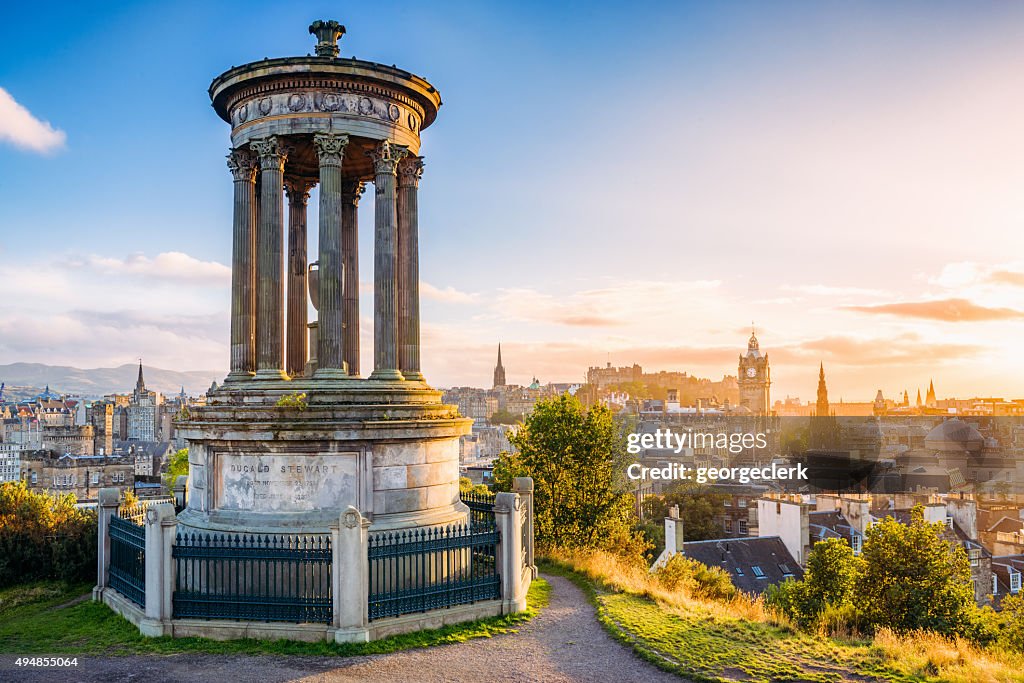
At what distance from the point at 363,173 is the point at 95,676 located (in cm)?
1459

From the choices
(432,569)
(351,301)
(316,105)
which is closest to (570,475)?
(351,301)

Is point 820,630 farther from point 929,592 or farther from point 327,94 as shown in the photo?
point 929,592

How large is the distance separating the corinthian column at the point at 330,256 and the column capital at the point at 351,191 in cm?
361

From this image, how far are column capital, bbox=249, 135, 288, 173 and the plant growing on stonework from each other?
565 centimetres

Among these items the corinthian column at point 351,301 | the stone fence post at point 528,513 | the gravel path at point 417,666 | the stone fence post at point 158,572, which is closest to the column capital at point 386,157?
the corinthian column at point 351,301

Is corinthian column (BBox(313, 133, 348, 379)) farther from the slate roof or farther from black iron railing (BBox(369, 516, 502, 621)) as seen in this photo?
the slate roof

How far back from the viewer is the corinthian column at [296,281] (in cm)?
2191

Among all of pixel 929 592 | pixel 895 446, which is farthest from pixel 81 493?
pixel 895 446

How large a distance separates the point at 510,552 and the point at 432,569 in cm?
166

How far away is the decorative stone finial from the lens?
1986 centimetres

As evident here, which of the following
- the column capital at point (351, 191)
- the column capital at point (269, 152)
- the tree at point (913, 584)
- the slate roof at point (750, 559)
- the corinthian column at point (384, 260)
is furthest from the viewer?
the slate roof at point (750, 559)

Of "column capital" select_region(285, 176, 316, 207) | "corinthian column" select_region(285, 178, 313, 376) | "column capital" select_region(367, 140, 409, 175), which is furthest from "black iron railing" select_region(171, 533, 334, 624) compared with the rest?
"column capital" select_region(285, 176, 316, 207)

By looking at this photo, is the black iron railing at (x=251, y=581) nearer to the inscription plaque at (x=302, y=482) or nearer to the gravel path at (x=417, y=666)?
the inscription plaque at (x=302, y=482)

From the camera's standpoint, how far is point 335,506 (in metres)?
16.5
